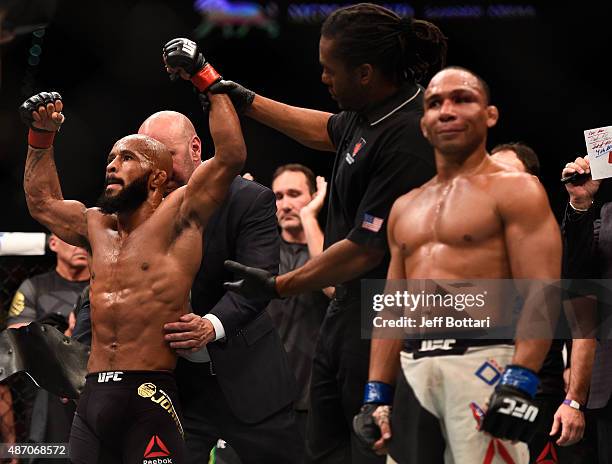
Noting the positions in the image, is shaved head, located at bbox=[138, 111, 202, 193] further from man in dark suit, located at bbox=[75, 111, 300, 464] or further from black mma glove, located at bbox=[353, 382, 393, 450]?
black mma glove, located at bbox=[353, 382, 393, 450]

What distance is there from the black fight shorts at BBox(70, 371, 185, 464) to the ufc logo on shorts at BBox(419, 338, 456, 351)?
789 millimetres

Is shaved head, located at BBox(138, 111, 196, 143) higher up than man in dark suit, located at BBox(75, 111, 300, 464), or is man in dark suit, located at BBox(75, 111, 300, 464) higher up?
shaved head, located at BBox(138, 111, 196, 143)

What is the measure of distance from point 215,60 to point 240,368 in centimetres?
102

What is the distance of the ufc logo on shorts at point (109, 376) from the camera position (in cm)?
239

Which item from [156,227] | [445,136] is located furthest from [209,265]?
[445,136]

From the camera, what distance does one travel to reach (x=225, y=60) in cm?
306

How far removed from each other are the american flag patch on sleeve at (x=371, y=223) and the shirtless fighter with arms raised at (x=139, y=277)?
0.43m

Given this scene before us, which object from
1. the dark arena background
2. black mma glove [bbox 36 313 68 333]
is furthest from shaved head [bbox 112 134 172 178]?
black mma glove [bbox 36 313 68 333]

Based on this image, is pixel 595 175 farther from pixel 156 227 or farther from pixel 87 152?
pixel 87 152

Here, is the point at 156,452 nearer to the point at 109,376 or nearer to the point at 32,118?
the point at 109,376

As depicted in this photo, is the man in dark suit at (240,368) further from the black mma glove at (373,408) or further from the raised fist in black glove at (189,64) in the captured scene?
the black mma glove at (373,408)

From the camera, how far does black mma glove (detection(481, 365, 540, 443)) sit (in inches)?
68.2

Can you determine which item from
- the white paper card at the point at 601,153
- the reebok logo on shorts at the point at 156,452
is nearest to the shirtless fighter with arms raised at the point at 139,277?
the reebok logo on shorts at the point at 156,452

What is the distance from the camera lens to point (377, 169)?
7.02 feet
